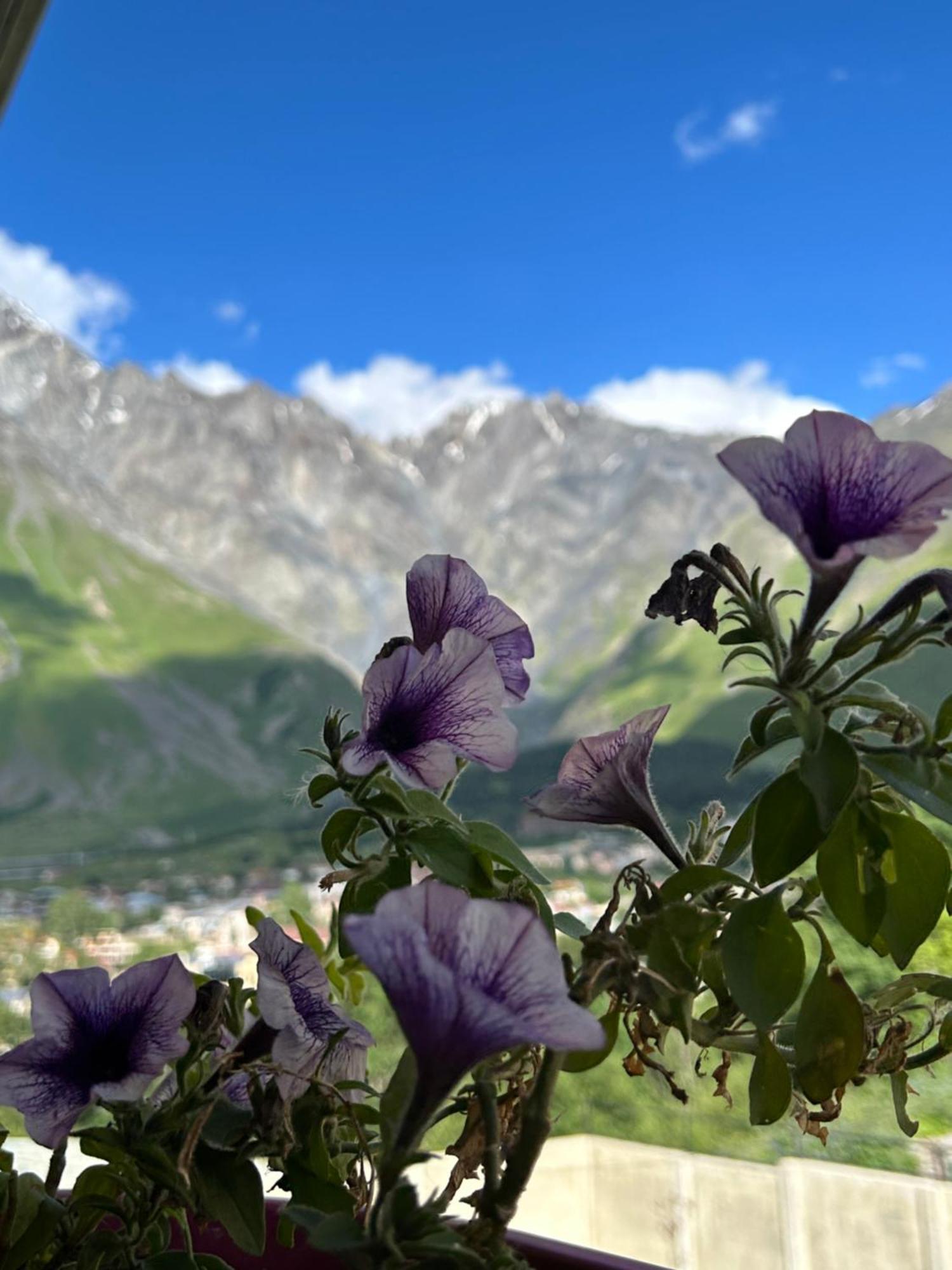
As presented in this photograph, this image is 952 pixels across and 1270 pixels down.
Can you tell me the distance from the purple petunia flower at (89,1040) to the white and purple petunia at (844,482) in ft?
0.63

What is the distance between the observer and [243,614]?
24125mm

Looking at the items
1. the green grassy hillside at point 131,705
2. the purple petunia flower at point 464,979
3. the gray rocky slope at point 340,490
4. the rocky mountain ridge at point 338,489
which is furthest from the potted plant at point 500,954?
the rocky mountain ridge at point 338,489

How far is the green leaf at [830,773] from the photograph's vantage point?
0.72 feet

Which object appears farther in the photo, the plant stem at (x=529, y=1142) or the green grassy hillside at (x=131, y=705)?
the green grassy hillside at (x=131, y=705)

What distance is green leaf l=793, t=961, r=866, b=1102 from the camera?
0.26 metres

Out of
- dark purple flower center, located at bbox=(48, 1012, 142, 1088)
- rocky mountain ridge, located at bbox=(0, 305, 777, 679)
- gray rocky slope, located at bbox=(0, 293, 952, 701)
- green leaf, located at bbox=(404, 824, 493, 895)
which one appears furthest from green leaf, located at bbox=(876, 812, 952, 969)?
rocky mountain ridge, located at bbox=(0, 305, 777, 679)

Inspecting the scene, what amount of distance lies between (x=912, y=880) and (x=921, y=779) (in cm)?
4

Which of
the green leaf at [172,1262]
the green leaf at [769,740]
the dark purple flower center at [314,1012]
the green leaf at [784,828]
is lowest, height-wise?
the green leaf at [172,1262]

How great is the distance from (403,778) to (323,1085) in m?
0.08

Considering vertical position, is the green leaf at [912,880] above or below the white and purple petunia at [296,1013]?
above

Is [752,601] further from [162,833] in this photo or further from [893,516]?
[162,833]

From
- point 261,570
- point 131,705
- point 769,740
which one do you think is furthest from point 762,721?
point 261,570

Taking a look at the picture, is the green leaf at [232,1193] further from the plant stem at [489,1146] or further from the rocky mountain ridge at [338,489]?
the rocky mountain ridge at [338,489]

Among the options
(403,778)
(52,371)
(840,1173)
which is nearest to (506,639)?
(403,778)
